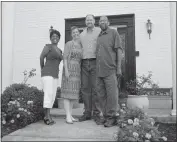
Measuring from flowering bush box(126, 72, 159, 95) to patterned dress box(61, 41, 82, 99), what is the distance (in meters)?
2.35

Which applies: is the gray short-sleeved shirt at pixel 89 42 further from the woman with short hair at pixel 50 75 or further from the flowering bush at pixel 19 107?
the flowering bush at pixel 19 107

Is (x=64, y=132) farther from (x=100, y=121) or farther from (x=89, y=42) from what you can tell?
(x=89, y=42)

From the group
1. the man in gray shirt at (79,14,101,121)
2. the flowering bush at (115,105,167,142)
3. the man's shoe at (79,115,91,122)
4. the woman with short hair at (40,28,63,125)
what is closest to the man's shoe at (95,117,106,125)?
the man in gray shirt at (79,14,101,121)

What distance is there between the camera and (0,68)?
4.36m

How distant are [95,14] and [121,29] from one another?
2.73 ft

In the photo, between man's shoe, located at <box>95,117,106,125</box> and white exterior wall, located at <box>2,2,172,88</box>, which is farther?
white exterior wall, located at <box>2,2,172,88</box>

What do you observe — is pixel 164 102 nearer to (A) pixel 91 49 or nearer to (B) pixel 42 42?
(A) pixel 91 49

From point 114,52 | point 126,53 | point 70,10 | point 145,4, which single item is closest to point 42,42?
point 70,10

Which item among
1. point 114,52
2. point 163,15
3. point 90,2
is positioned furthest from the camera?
point 90,2

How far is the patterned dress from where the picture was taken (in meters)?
3.75

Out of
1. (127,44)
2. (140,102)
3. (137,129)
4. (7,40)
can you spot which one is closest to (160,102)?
(140,102)

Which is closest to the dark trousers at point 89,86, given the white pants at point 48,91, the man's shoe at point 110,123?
the man's shoe at point 110,123

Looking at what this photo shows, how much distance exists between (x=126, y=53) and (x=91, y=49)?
8.71 ft

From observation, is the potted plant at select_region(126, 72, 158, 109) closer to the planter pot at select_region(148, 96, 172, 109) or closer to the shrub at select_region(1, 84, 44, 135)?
the planter pot at select_region(148, 96, 172, 109)
